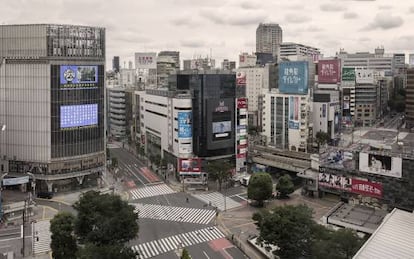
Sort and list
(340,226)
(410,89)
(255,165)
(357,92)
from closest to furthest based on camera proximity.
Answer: (340,226), (255,165), (410,89), (357,92)

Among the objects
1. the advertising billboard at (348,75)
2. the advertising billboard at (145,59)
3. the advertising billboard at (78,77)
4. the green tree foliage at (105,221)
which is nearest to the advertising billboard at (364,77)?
the advertising billboard at (348,75)

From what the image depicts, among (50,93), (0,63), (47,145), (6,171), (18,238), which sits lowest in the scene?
(18,238)

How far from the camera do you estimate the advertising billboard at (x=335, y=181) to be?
191 ft

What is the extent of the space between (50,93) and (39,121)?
16.2 feet

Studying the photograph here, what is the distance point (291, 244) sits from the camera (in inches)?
1559

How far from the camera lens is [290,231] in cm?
4009

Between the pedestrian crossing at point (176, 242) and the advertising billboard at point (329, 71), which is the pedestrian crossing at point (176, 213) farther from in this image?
the advertising billboard at point (329, 71)

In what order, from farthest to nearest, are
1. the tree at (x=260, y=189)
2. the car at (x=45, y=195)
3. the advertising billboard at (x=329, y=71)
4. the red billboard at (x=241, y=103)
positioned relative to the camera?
the advertising billboard at (x=329, y=71) → the red billboard at (x=241, y=103) → the car at (x=45, y=195) → the tree at (x=260, y=189)

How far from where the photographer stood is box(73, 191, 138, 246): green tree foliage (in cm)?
4009

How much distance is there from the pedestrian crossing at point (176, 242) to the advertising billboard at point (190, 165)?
21732 mm

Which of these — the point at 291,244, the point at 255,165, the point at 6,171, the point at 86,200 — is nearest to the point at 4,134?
the point at 6,171

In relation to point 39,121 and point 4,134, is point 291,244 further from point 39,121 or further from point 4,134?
point 4,134

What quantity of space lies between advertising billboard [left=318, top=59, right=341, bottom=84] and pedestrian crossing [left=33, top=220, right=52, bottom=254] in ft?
287

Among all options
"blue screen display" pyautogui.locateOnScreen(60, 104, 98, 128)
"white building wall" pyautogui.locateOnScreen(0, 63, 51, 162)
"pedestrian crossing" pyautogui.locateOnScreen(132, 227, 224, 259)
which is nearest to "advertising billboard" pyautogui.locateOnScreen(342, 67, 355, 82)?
"blue screen display" pyautogui.locateOnScreen(60, 104, 98, 128)
